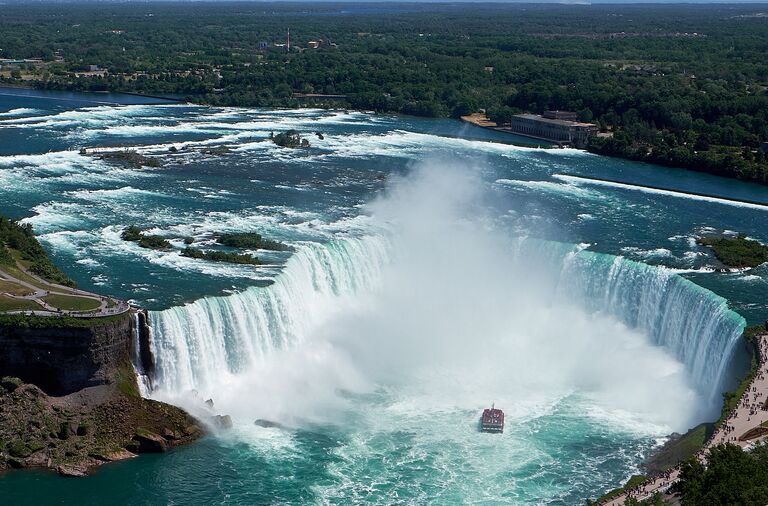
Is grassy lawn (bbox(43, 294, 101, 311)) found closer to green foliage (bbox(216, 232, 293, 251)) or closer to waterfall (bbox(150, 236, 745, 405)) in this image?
waterfall (bbox(150, 236, 745, 405))

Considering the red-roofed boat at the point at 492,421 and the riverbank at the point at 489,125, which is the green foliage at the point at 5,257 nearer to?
the red-roofed boat at the point at 492,421

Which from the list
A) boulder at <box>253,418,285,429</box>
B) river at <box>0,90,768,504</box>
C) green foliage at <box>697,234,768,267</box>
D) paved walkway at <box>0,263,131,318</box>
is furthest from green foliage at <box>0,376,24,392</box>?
green foliage at <box>697,234,768,267</box>

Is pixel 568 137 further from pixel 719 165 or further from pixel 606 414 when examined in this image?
pixel 606 414

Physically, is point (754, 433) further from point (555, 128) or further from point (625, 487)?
point (555, 128)

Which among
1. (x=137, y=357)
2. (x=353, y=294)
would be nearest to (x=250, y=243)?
(x=353, y=294)

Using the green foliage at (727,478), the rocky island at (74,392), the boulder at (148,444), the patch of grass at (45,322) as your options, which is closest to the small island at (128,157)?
the rocky island at (74,392)
